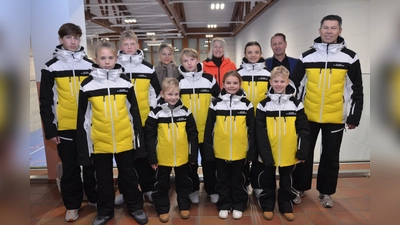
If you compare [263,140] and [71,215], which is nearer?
[263,140]

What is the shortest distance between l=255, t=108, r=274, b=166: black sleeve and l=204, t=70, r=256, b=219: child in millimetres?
58

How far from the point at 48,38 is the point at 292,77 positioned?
7.75ft

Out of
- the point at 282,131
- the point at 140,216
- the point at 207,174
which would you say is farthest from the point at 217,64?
the point at 140,216

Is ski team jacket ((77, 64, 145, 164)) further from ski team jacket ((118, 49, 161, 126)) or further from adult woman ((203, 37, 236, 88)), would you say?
adult woman ((203, 37, 236, 88))

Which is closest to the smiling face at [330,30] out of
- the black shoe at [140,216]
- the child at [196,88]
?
the child at [196,88]

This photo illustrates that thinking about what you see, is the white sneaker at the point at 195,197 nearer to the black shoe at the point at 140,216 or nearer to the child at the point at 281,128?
the black shoe at the point at 140,216

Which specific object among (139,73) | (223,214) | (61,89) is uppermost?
(139,73)

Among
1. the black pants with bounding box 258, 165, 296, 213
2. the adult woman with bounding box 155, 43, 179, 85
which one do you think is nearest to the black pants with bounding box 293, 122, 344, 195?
the black pants with bounding box 258, 165, 296, 213

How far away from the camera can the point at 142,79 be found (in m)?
2.51

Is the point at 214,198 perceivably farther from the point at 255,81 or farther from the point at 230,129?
the point at 255,81

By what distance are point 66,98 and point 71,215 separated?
1.01 metres

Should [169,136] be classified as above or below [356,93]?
below

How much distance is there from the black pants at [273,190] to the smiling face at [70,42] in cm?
189
